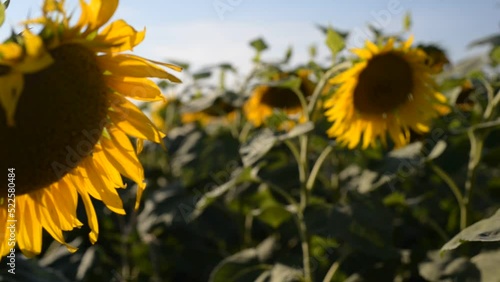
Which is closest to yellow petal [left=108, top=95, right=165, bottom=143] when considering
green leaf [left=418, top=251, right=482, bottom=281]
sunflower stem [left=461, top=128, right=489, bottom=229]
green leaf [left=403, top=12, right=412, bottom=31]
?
green leaf [left=418, top=251, right=482, bottom=281]

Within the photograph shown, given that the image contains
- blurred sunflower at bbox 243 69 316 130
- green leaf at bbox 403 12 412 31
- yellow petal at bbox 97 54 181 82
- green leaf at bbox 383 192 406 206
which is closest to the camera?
yellow petal at bbox 97 54 181 82

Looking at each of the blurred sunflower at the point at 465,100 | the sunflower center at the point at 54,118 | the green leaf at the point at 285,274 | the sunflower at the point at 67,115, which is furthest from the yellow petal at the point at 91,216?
the blurred sunflower at the point at 465,100

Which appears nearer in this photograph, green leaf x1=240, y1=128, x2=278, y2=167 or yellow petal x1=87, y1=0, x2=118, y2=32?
yellow petal x1=87, y1=0, x2=118, y2=32

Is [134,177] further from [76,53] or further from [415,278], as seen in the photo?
[415,278]

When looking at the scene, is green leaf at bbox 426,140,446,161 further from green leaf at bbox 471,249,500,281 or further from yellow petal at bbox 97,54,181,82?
yellow petal at bbox 97,54,181,82

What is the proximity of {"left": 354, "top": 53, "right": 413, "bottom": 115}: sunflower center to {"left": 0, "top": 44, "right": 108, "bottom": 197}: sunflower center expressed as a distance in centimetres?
107

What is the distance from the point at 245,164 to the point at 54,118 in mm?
765

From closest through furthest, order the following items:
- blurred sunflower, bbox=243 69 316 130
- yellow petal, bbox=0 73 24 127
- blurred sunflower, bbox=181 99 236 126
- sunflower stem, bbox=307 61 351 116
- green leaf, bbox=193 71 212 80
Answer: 1. yellow petal, bbox=0 73 24 127
2. sunflower stem, bbox=307 61 351 116
3. green leaf, bbox=193 71 212 80
4. blurred sunflower, bbox=243 69 316 130
5. blurred sunflower, bbox=181 99 236 126

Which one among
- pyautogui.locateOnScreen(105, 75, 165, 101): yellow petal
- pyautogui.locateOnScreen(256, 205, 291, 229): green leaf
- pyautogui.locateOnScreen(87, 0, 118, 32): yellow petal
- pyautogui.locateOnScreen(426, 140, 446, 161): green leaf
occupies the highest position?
pyautogui.locateOnScreen(87, 0, 118, 32): yellow petal

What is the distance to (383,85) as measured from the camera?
2207 millimetres

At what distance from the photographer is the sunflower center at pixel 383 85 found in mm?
2154

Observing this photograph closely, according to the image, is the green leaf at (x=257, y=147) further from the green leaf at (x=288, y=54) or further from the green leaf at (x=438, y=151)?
the green leaf at (x=288, y=54)

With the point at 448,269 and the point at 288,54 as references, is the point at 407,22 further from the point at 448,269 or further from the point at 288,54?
the point at 448,269

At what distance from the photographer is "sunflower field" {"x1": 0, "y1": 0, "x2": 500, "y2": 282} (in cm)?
117
